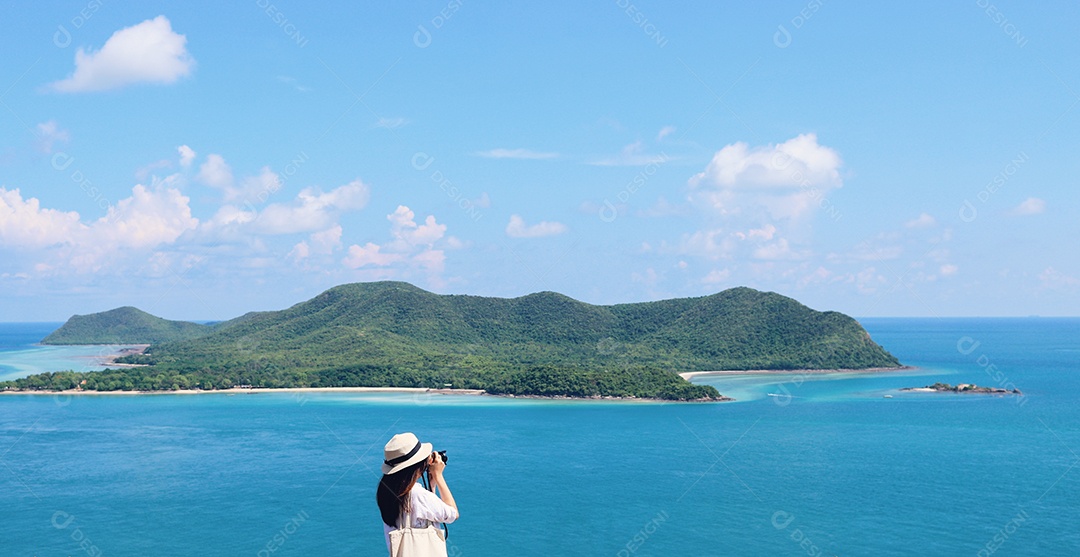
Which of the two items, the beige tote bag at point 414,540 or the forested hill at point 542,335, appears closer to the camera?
the beige tote bag at point 414,540

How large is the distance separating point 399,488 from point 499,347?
108 meters

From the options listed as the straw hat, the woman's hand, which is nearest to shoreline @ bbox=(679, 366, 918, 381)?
the woman's hand

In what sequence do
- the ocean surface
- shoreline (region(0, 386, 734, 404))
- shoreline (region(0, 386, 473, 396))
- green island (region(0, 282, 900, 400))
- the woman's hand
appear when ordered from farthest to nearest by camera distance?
green island (region(0, 282, 900, 400)), shoreline (region(0, 386, 473, 396)), shoreline (region(0, 386, 734, 404)), the ocean surface, the woman's hand

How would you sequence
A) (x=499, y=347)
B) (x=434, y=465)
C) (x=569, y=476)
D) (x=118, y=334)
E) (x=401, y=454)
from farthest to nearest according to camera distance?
1. (x=118, y=334)
2. (x=499, y=347)
3. (x=569, y=476)
4. (x=434, y=465)
5. (x=401, y=454)

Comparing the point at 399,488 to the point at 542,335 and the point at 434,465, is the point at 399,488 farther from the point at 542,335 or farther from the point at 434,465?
the point at 542,335

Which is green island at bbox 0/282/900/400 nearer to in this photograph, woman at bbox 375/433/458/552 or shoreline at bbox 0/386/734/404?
shoreline at bbox 0/386/734/404

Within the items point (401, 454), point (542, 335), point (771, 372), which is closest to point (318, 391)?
point (542, 335)

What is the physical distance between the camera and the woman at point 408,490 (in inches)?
144

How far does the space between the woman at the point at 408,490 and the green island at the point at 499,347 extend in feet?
233

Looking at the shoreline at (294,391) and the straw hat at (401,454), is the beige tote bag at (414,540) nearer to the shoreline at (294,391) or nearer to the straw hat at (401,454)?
the straw hat at (401,454)

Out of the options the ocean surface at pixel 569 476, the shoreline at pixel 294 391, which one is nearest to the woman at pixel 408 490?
the ocean surface at pixel 569 476

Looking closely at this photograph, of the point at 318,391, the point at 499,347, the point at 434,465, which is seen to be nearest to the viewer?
the point at 434,465

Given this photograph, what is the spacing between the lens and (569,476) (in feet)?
135

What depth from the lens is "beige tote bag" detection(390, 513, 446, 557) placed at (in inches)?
145
